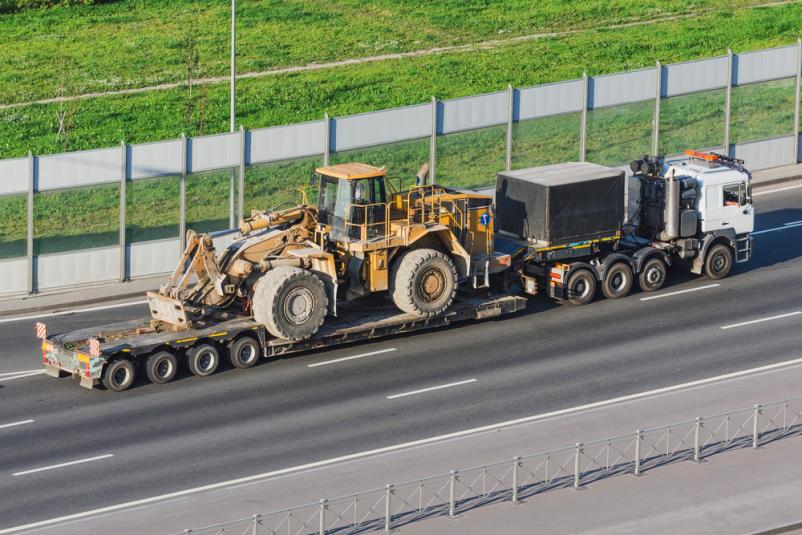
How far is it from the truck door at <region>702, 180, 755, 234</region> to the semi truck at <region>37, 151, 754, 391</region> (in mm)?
25

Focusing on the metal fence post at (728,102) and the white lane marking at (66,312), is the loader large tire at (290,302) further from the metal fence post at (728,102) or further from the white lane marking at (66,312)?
the metal fence post at (728,102)

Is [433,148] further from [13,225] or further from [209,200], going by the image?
[13,225]

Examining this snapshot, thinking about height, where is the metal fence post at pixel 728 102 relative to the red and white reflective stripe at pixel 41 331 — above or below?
above

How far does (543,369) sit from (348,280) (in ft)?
16.1

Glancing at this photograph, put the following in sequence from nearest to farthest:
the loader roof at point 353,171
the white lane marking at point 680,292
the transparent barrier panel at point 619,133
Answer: the loader roof at point 353,171 → the white lane marking at point 680,292 → the transparent barrier panel at point 619,133

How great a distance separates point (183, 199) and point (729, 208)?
14.1 meters

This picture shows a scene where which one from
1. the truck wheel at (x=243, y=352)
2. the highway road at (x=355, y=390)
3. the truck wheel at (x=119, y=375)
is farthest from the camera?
the truck wheel at (x=243, y=352)

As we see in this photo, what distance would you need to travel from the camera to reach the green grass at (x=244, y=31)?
58.8 meters

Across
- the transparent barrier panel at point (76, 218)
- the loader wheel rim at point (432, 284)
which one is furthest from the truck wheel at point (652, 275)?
the transparent barrier panel at point (76, 218)

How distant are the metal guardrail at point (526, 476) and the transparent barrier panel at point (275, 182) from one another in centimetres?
1600

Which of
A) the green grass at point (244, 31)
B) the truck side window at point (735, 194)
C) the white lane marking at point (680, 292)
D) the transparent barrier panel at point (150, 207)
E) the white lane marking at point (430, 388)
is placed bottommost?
the white lane marking at point (430, 388)

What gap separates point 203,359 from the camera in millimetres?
32219

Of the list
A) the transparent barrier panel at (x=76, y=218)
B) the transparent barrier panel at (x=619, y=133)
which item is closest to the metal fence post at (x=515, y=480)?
the transparent barrier panel at (x=76, y=218)

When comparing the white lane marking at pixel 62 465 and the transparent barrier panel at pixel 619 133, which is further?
the transparent barrier panel at pixel 619 133
